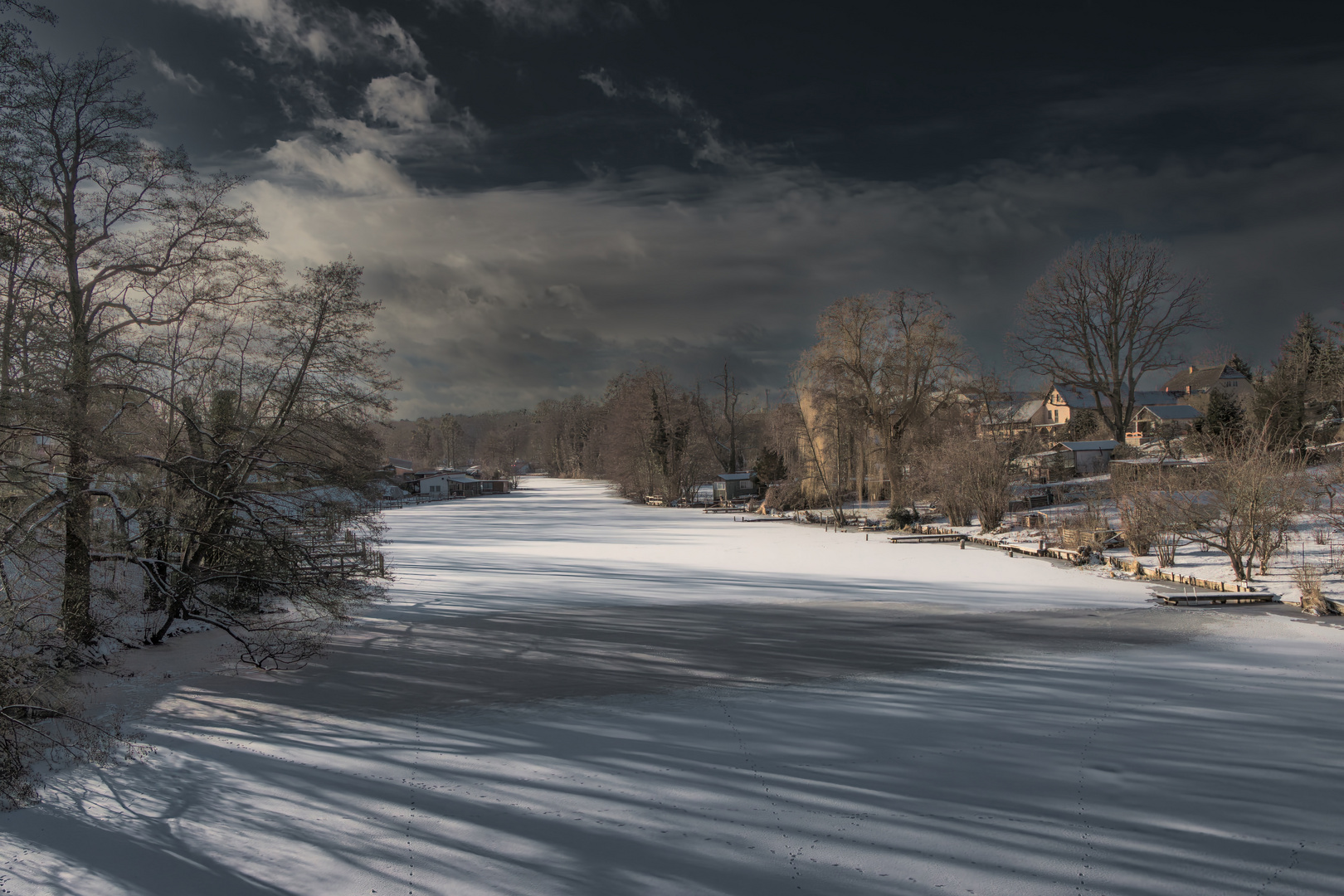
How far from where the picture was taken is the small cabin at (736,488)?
5134 cm

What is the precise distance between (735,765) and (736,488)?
1792 inches

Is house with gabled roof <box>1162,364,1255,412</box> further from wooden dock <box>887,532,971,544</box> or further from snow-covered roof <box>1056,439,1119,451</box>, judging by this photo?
wooden dock <box>887,532,971,544</box>

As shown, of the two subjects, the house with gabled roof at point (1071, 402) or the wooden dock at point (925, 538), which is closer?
the wooden dock at point (925, 538)

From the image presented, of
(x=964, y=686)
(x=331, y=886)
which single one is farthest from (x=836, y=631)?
(x=331, y=886)

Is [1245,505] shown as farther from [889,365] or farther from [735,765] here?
[889,365]

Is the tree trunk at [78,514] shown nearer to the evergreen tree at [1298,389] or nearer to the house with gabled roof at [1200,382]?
the evergreen tree at [1298,389]

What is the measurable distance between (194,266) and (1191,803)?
48.1ft

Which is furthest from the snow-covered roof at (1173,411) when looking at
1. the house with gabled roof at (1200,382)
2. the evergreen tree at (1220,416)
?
the evergreen tree at (1220,416)

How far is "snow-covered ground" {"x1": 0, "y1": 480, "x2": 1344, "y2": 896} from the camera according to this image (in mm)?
4734

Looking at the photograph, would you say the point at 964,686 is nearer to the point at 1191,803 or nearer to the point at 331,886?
the point at 1191,803

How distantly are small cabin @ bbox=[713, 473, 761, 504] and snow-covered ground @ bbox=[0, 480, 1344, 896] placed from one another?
38751 mm

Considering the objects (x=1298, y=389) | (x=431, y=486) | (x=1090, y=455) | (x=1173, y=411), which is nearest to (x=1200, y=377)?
(x=1173, y=411)

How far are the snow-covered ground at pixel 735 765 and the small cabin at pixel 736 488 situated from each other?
3875cm

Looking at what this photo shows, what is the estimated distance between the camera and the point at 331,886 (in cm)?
461
